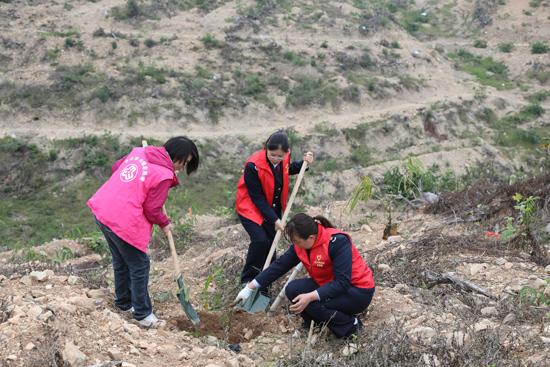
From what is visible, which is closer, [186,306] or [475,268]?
[186,306]

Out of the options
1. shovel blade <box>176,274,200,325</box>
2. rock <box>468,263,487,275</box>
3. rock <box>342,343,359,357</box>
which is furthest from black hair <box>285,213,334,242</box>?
rock <box>468,263,487,275</box>

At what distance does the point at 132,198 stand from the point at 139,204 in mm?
51

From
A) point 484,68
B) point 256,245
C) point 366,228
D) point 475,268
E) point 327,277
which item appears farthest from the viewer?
point 484,68

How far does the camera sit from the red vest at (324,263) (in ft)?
10.8

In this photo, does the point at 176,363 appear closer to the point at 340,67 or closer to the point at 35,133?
the point at 35,133

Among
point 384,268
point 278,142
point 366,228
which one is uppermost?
point 278,142

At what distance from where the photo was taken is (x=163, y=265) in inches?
207

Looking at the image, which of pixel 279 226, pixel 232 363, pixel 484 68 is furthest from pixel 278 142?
pixel 484 68

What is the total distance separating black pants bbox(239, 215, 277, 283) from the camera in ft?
13.1

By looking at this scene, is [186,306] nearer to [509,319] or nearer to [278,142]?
[278,142]

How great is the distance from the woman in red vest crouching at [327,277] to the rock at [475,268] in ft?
3.58

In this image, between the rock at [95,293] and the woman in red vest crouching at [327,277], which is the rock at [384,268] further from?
the rock at [95,293]

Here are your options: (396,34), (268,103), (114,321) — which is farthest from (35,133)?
(396,34)

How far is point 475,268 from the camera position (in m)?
4.13
